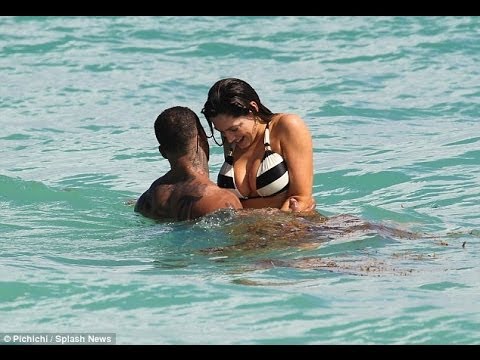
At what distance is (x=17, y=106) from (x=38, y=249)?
625cm

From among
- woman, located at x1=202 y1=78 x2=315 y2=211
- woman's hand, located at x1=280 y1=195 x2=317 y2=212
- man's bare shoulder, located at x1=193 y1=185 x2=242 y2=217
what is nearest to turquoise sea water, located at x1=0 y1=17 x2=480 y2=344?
man's bare shoulder, located at x1=193 y1=185 x2=242 y2=217

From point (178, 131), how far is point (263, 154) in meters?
0.75

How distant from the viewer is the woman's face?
8539 millimetres

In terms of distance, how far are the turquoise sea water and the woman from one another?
523 millimetres

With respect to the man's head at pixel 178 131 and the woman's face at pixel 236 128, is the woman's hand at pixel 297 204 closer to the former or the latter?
the woman's face at pixel 236 128

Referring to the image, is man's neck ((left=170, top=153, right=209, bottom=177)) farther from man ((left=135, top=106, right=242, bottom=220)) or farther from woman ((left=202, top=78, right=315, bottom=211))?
woman ((left=202, top=78, right=315, bottom=211))

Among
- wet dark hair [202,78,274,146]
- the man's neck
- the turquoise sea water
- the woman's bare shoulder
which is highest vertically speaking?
wet dark hair [202,78,274,146]

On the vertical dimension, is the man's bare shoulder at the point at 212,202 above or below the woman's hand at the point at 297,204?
above

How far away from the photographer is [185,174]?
8.44 metres

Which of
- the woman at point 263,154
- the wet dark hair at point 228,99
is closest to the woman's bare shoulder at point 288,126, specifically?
the woman at point 263,154

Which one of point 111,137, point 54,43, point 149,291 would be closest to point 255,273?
point 149,291

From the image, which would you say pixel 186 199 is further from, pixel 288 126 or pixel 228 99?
pixel 288 126

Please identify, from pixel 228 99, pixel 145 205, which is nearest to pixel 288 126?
pixel 228 99

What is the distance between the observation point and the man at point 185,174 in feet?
27.2
